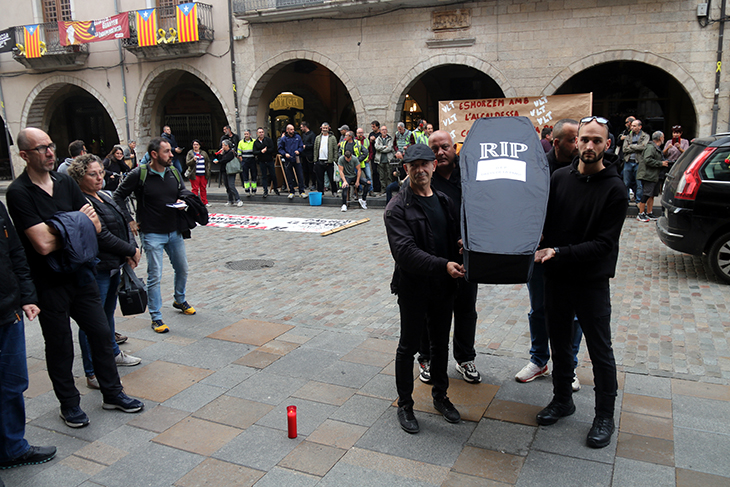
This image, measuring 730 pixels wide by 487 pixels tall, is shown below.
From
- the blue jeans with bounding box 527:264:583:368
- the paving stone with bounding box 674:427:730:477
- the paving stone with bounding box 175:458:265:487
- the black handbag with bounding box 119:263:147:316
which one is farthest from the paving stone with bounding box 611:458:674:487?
the black handbag with bounding box 119:263:147:316

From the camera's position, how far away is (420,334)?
13.0 ft

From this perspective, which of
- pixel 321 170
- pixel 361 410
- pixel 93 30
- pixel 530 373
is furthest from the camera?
pixel 93 30

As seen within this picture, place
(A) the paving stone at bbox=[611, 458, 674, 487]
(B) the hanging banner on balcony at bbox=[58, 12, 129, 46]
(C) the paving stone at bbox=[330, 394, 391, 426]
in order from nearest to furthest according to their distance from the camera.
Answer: (A) the paving stone at bbox=[611, 458, 674, 487] < (C) the paving stone at bbox=[330, 394, 391, 426] < (B) the hanging banner on balcony at bbox=[58, 12, 129, 46]

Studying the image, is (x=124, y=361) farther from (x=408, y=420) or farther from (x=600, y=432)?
(x=600, y=432)

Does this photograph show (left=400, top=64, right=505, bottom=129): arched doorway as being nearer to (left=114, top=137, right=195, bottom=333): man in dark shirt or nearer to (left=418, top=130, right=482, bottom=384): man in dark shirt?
(left=114, top=137, right=195, bottom=333): man in dark shirt

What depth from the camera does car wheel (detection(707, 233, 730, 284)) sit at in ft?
24.1

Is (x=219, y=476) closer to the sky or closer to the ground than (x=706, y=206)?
closer to the ground

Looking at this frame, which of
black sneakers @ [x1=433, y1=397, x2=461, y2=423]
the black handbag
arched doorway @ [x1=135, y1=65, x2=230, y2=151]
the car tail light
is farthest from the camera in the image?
arched doorway @ [x1=135, y1=65, x2=230, y2=151]

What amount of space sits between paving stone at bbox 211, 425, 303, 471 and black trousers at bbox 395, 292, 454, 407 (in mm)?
813

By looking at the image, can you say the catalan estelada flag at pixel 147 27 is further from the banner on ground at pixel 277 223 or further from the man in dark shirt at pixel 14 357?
the man in dark shirt at pixel 14 357

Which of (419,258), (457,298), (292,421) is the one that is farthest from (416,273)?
(292,421)

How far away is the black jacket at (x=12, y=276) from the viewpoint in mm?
3457

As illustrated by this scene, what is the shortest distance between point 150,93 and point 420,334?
790 inches

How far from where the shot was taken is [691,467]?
3.46m
